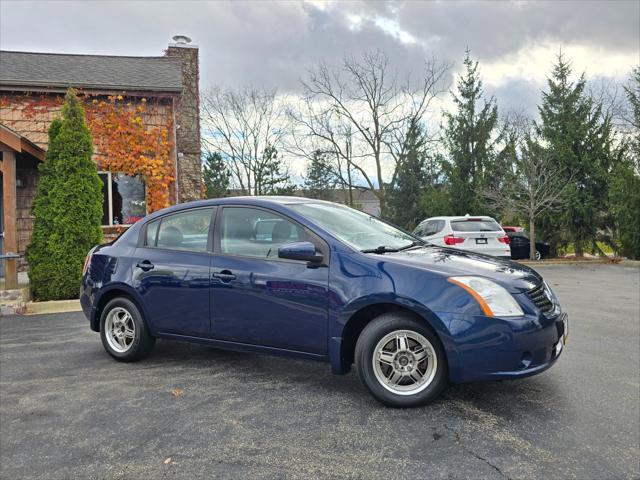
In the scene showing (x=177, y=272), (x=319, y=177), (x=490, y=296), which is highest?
(x=319, y=177)

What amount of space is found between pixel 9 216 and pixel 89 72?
622cm

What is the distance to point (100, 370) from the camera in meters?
4.46

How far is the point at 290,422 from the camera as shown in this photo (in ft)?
10.4

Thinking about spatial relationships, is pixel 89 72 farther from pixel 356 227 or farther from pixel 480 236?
pixel 356 227

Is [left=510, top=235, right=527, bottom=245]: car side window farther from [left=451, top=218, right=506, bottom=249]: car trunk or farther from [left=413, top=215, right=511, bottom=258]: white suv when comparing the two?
[left=451, top=218, right=506, bottom=249]: car trunk

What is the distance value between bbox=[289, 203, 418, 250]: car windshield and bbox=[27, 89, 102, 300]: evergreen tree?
6.16 m

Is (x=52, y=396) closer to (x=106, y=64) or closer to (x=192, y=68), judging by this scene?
(x=106, y=64)

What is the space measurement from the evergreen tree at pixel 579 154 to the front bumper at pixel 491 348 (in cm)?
1826

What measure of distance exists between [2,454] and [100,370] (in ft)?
5.28

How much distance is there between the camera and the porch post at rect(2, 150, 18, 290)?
823cm

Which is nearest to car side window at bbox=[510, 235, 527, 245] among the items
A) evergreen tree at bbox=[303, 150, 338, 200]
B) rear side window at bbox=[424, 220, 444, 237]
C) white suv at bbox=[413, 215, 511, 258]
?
white suv at bbox=[413, 215, 511, 258]

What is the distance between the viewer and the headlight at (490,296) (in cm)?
315

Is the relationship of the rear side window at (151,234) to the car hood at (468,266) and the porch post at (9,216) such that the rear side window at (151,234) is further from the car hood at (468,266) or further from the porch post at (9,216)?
the porch post at (9,216)

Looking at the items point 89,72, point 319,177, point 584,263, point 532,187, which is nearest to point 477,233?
point 584,263
